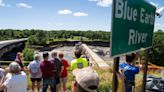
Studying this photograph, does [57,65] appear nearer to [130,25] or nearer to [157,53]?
[130,25]

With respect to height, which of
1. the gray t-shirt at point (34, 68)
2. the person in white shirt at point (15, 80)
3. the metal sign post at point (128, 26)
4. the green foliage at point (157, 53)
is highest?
the metal sign post at point (128, 26)

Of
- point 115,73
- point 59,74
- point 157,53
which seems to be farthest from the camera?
point 157,53

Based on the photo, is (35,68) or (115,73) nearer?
(115,73)

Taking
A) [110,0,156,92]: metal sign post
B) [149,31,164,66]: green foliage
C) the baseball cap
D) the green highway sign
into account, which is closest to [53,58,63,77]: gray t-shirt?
the green highway sign

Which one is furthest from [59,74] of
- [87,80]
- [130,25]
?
[87,80]

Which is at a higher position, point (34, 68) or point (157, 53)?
point (34, 68)

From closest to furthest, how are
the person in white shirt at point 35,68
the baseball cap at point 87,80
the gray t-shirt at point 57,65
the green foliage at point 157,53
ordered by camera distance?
the baseball cap at point 87,80 → the gray t-shirt at point 57,65 → the person in white shirt at point 35,68 → the green foliage at point 157,53

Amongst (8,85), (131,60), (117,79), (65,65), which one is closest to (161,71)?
(65,65)

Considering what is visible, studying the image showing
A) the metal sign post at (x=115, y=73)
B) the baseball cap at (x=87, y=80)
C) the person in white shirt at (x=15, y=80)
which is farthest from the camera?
the person in white shirt at (x=15, y=80)

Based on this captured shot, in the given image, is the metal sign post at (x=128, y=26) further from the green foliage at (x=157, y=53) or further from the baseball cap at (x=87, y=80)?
the green foliage at (x=157, y=53)

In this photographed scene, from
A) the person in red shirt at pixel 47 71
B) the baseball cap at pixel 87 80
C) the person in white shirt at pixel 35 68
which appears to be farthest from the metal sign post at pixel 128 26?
the person in white shirt at pixel 35 68

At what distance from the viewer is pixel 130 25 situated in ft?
11.9

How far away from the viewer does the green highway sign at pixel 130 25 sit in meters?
3.09

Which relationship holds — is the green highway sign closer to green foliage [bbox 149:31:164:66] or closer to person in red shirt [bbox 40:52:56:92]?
person in red shirt [bbox 40:52:56:92]
